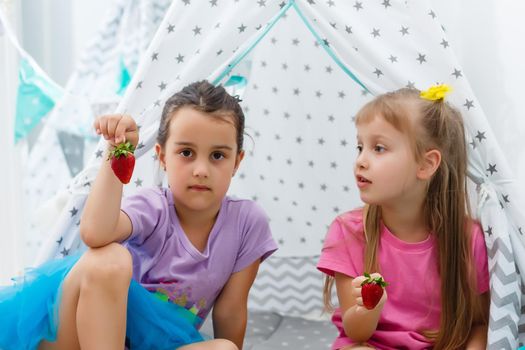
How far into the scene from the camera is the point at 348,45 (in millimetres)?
1533

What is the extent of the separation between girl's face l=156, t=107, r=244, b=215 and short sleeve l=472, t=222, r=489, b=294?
52 cm

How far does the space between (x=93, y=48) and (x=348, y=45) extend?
101 cm

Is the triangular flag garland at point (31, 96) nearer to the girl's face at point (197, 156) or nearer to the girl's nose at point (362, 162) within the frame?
A: the girl's face at point (197, 156)

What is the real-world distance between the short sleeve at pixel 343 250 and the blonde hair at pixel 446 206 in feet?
0.07

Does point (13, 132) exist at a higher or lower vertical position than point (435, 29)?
lower

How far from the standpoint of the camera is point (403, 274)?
1500 mm

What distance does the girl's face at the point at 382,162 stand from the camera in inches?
57.4

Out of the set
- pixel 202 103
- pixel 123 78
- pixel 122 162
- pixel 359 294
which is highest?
pixel 123 78

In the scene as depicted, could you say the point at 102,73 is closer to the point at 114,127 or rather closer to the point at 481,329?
the point at 114,127

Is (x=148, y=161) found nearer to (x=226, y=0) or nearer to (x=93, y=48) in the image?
(x=226, y=0)

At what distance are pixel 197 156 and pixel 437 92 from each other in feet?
1.59

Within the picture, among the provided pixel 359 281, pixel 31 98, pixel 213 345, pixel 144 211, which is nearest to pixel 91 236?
pixel 144 211

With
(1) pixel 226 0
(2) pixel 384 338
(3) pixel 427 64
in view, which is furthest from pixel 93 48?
(2) pixel 384 338

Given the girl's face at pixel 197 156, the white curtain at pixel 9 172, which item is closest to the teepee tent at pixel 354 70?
the girl's face at pixel 197 156
